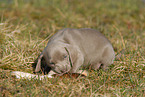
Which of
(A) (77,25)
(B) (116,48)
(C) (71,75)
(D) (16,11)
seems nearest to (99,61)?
(C) (71,75)

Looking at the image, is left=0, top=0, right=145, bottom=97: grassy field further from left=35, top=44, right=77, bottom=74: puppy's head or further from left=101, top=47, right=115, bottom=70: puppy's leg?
left=35, top=44, right=77, bottom=74: puppy's head

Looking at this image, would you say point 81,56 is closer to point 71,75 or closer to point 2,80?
point 71,75

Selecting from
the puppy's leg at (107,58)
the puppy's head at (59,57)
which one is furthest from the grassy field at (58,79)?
the puppy's head at (59,57)

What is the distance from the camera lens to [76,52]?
400 centimetres

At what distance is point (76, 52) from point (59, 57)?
1.39 ft

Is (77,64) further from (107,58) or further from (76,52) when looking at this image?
(107,58)

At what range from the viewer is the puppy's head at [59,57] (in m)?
3.71

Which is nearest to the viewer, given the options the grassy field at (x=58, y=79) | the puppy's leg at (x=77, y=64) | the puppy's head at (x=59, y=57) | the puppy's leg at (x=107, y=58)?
the grassy field at (x=58, y=79)

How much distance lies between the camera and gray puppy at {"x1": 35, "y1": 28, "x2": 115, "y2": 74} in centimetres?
374

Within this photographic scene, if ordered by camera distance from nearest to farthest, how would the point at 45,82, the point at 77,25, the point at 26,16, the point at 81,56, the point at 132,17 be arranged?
1. the point at 45,82
2. the point at 81,56
3. the point at 77,25
4. the point at 26,16
5. the point at 132,17

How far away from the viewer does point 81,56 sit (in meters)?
4.04

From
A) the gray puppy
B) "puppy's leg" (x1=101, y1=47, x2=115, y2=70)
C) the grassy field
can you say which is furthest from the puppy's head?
"puppy's leg" (x1=101, y1=47, x2=115, y2=70)

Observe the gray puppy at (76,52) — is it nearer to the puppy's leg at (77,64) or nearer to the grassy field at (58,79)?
the puppy's leg at (77,64)

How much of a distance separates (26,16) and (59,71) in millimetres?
3987
